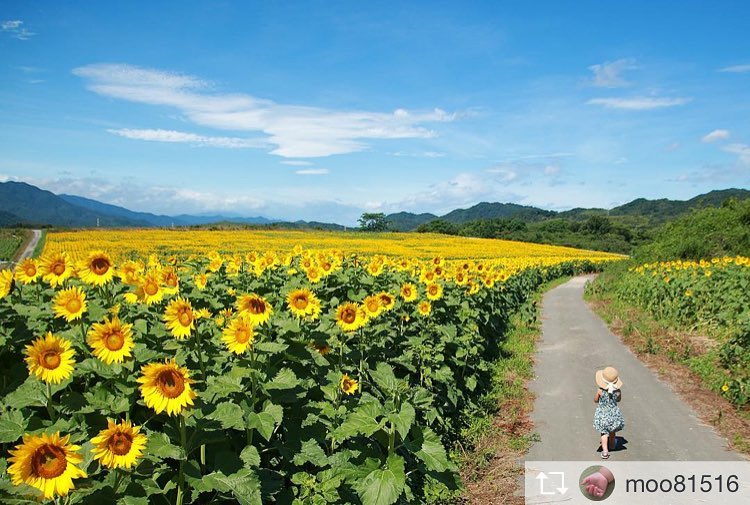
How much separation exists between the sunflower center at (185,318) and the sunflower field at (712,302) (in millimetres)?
7899

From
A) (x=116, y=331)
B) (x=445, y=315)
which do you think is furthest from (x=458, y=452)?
(x=116, y=331)

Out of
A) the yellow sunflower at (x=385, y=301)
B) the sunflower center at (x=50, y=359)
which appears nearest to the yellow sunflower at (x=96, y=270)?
the sunflower center at (x=50, y=359)

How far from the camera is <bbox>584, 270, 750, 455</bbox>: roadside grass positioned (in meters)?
6.84

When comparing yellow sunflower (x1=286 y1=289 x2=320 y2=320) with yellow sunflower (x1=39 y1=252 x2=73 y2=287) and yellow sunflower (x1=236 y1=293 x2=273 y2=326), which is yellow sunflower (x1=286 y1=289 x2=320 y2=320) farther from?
yellow sunflower (x1=39 y1=252 x2=73 y2=287)

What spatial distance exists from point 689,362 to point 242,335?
31.0ft

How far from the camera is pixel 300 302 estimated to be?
158 inches

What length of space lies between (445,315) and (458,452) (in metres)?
2.55

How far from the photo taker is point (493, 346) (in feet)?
33.7

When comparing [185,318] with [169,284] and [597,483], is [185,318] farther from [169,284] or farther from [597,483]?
[597,483]

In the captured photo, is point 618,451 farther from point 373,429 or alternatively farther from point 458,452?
point 373,429

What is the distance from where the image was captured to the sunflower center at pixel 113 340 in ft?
9.02

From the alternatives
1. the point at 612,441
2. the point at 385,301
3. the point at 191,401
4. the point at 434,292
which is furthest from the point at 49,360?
the point at 612,441

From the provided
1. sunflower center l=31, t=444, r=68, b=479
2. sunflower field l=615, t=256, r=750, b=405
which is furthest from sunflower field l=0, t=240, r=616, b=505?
sunflower field l=615, t=256, r=750, b=405

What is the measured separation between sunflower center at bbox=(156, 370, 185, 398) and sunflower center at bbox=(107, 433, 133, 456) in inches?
9.7
